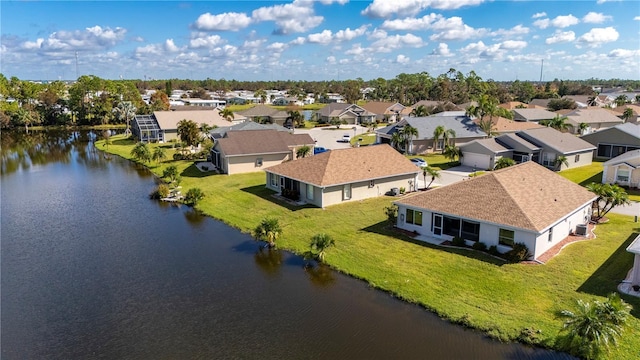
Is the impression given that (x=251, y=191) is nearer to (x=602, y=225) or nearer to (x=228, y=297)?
(x=228, y=297)

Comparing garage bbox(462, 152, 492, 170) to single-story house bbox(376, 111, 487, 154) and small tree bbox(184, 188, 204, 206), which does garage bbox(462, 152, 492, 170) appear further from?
small tree bbox(184, 188, 204, 206)

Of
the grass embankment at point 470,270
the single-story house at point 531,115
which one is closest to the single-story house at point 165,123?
the grass embankment at point 470,270

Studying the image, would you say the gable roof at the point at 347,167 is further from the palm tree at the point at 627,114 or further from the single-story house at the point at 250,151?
the palm tree at the point at 627,114

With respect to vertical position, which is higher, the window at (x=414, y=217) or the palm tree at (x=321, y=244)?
the window at (x=414, y=217)

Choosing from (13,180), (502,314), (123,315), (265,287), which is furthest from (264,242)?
(13,180)

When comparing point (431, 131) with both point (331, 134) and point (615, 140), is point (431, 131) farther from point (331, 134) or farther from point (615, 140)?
point (331, 134)

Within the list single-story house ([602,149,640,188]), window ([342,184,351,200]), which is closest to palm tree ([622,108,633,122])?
single-story house ([602,149,640,188])
